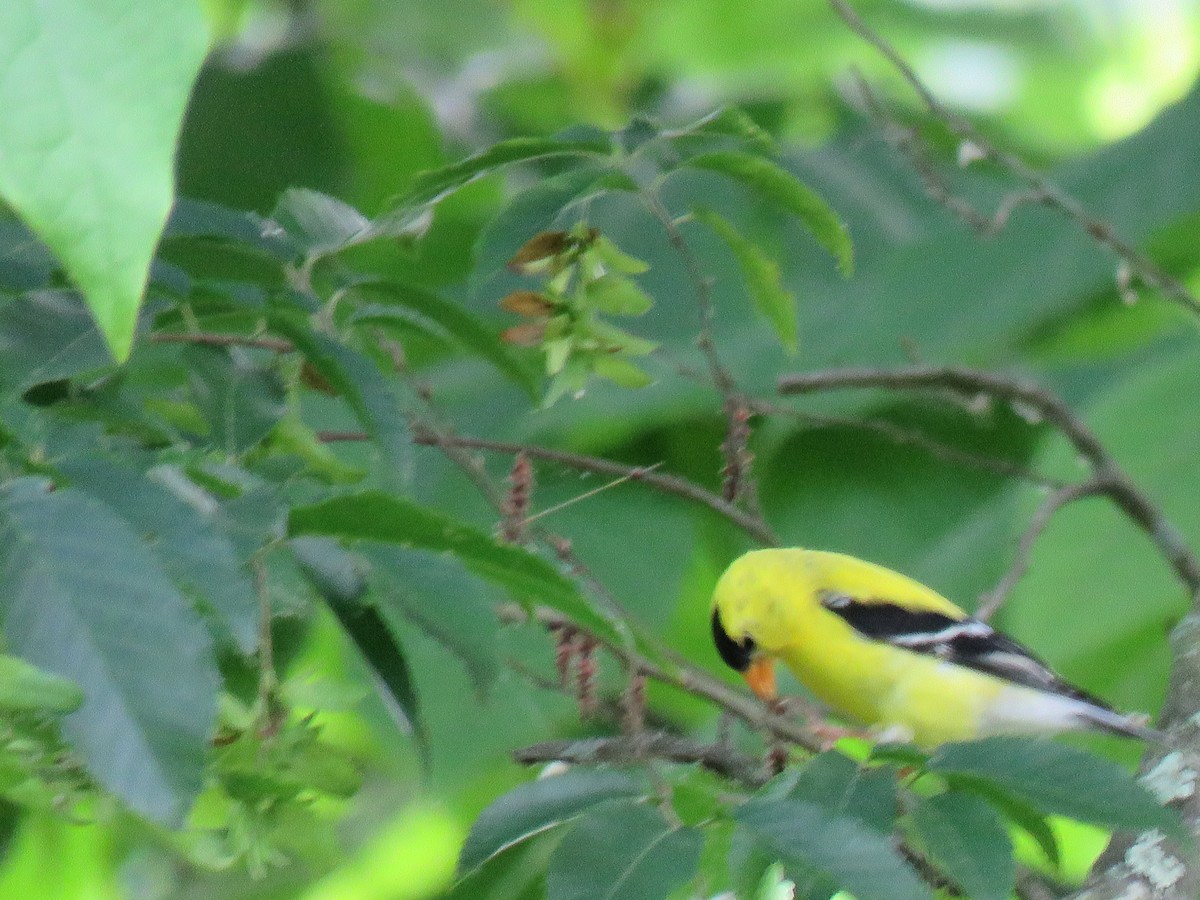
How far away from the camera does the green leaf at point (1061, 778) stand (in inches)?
36.4

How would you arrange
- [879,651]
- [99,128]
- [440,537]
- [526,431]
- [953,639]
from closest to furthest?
[99,128]
[440,537]
[953,639]
[879,651]
[526,431]

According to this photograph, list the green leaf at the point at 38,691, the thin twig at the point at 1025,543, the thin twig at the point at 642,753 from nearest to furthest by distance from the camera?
the green leaf at the point at 38,691 < the thin twig at the point at 642,753 < the thin twig at the point at 1025,543

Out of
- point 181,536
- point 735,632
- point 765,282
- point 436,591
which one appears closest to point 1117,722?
point 735,632

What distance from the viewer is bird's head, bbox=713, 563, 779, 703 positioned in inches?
90.1

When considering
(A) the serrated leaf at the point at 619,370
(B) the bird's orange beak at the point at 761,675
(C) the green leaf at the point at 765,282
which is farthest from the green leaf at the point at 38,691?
(B) the bird's orange beak at the point at 761,675

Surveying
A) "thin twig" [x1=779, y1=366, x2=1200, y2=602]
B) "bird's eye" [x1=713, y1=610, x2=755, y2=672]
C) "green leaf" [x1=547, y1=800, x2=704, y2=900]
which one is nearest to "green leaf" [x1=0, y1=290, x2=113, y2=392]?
"green leaf" [x1=547, y1=800, x2=704, y2=900]

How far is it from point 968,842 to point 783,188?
0.56m

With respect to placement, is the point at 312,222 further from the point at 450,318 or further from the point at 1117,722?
the point at 1117,722

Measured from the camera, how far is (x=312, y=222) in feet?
4.00

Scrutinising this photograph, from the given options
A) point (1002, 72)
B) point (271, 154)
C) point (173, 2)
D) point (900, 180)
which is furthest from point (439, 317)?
point (1002, 72)

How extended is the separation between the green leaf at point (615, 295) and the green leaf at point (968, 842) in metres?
0.51

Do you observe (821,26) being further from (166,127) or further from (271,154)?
(166,127)

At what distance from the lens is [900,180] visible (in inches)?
136

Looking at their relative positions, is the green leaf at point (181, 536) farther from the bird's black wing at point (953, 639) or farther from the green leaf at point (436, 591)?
the bird's black wing at point (953, 639)
